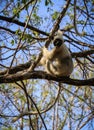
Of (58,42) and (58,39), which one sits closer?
(58,39)

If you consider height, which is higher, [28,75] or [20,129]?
[20,129]

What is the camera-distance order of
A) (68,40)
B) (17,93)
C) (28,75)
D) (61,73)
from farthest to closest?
(17,93) < (68,40) < (61,73) < (28,75)

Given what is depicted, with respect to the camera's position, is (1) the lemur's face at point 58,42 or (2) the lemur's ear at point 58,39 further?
(1) the lemur's face at point 58,42

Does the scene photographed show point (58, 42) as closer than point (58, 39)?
No

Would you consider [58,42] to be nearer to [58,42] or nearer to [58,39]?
[58,42]

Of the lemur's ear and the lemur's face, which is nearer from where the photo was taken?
the lemur's ear

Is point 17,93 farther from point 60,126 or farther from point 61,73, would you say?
point 61,73

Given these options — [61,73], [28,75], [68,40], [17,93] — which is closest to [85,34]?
[68,40]

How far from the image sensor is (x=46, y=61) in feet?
21.5

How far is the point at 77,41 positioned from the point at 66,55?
0.53 meters

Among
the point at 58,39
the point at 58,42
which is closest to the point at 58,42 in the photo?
the point at 58,42

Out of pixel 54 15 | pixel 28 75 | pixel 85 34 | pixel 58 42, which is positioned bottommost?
pixel 28 75

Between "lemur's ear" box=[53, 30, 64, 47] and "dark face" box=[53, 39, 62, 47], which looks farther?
"dark face" box=[53, 39, 62, 47]

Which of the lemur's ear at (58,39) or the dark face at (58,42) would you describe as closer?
the lemur's ear at (58,39)
